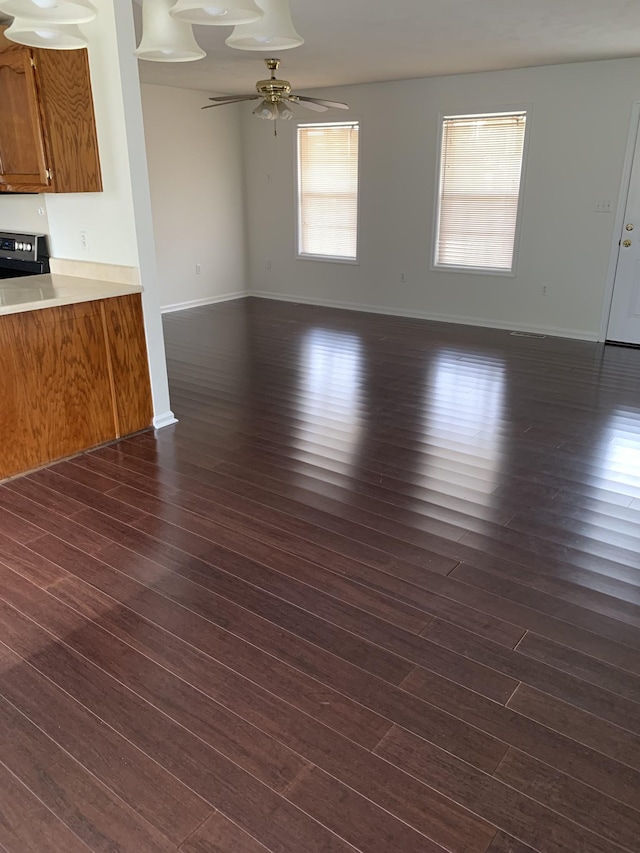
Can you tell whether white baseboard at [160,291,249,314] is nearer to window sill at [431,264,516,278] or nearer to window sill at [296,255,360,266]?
window sill at [296,255,360,266]

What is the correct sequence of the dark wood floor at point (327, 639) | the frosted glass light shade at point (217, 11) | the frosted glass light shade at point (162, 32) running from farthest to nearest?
the frosted glass light shade at point (162, 32)
the frosted glass light shade at point (217, 11)
the dark wood floor at point (327, 639)

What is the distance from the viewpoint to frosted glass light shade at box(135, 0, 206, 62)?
7.91 ft

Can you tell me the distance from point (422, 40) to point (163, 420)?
3.42m

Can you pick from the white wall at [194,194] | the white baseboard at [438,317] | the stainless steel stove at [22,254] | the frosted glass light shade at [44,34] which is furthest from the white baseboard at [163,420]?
the white baseboard at [438,317]

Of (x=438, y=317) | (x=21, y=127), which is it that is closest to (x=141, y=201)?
(x=21, y=127)

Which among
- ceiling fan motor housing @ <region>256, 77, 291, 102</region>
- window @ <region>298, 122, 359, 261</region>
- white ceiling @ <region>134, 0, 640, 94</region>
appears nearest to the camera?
white ceiling @ <region>134, 0, 640, 94</region>

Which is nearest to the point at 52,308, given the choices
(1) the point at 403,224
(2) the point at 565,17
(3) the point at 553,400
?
(3) the point at 553,400

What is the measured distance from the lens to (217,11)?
195cm

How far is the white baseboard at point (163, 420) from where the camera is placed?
4.00 meters

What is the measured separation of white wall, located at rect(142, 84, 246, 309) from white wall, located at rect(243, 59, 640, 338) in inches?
13.5

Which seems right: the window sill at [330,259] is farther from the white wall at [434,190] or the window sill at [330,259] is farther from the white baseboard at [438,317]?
the white baseboard at [438,317]

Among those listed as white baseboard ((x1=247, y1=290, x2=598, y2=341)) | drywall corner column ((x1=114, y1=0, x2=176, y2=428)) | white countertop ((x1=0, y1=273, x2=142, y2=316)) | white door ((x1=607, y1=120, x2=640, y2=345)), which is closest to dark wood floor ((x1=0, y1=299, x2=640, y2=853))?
drywall corner column ((x1=114, y1=0, x2=176, y2=428))

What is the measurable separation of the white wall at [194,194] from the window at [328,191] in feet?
3.08

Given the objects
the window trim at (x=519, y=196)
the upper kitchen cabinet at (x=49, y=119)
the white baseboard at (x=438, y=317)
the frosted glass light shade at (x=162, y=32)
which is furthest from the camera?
the white baseboard at (x=438, y=317)
